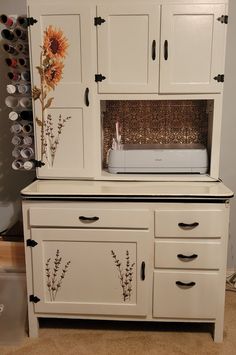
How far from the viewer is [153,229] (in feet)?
5.98

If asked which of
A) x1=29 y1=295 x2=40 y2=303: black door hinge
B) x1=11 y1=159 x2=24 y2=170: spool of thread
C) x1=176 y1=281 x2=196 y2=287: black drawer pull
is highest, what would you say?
x1=11 y1=159 x2=24 y2=170: spool of thread

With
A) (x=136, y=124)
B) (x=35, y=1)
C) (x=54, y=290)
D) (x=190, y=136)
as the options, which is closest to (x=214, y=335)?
(x=54, y=290)

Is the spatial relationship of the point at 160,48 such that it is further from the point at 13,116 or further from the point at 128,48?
the point at 13,116

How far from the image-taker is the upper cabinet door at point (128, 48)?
74.8 inches

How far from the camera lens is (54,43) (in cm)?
196

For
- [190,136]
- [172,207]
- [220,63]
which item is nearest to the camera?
[172,207]

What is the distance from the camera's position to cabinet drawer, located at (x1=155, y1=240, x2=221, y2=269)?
182 cm

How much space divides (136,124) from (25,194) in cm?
98

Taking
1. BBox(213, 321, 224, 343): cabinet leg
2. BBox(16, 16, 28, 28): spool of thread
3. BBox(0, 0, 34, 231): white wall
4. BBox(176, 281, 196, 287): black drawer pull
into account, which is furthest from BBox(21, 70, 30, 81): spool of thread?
BBox(213, 321, 224, 343): cabinet leg

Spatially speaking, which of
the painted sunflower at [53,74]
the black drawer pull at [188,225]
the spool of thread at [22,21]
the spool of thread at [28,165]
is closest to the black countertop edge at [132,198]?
the black drawer pull at [188,225]

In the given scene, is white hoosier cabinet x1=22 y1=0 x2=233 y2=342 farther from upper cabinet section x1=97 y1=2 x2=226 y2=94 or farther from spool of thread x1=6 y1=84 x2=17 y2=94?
spool of thread x1=6 y1=84 x2=17 y2=94

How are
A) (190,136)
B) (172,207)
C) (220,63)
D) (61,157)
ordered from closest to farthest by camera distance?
(172,207), (220,63), (61,157), (190,136)

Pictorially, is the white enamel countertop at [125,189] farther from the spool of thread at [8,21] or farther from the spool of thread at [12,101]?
the spool of thread at [8,21]

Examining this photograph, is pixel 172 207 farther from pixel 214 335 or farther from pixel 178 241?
pixel 214 335
